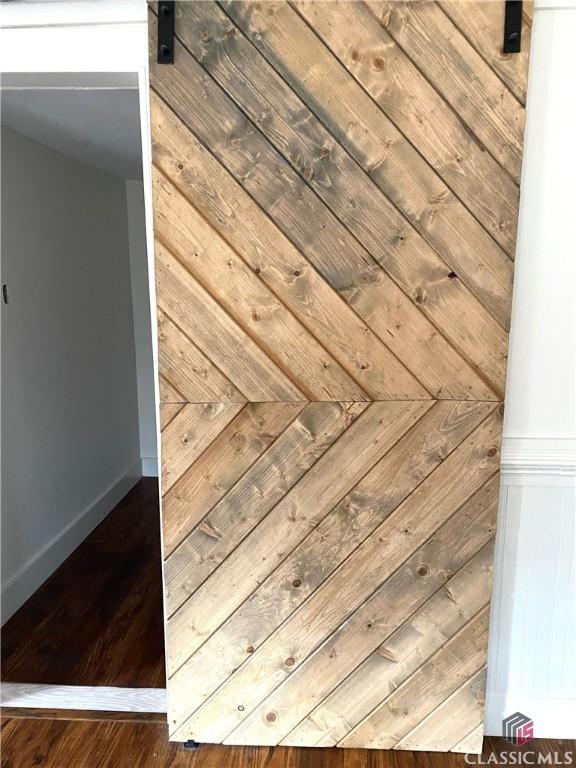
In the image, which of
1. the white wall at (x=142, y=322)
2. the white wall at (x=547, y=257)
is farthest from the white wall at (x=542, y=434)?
the white wall at (x=142, y=322)

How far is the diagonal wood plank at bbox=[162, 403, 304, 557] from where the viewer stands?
5.47ft

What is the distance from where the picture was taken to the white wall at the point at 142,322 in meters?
3.85

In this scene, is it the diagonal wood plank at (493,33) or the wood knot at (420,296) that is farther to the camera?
the wood knot at (420,296)

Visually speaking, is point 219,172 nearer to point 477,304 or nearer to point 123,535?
point 477,304

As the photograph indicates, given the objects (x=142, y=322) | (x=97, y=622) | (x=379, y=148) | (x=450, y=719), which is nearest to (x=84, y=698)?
(x=97, y=622)

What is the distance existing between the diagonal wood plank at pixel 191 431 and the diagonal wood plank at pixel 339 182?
60cm

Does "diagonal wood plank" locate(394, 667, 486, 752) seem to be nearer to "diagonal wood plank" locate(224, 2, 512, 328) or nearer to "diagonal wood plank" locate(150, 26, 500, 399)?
"diagonal wood plank" locate(150, 26, 500, 399)

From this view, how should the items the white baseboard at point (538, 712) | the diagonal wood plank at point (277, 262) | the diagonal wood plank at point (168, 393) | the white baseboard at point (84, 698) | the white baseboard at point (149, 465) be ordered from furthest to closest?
the white baseboard at point (149, 465), the white baseboard at point (84, 698), the white baseboard at point (538, 712), the diagonal wood plank at point (168, 393), the diagonal wood plank at point (277, 262)

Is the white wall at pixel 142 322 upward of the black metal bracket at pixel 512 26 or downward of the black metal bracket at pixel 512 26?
downward

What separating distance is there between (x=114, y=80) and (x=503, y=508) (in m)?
1.67

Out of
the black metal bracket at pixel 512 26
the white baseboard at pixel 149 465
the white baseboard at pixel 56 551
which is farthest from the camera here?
the white baseboard at pixel 149 465

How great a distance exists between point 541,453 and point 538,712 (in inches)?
34.1

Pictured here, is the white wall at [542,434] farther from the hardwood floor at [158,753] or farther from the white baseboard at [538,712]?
the hardwood floor at [158,753]

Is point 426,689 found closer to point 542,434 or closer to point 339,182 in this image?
point 542,434
